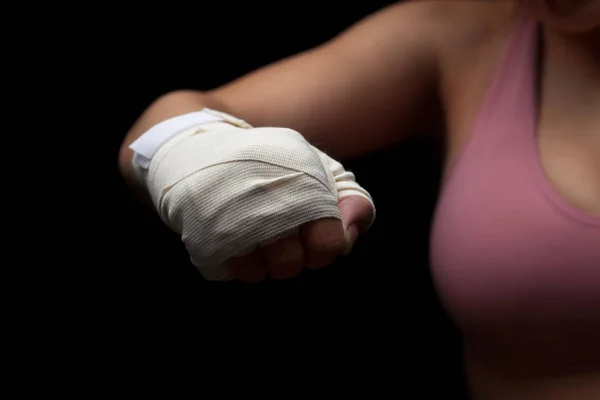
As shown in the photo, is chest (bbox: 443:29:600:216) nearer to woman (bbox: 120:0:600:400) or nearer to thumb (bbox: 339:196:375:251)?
woman (bbox: 120:0:600:400)

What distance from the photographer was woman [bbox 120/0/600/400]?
1.91 feet

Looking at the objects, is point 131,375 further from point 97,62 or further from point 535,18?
point 535,18

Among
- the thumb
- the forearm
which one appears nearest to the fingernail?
the thumb

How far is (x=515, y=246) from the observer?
596mm

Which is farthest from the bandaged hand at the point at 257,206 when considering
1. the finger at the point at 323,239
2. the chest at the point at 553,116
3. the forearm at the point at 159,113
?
the chest at the point at 553,116

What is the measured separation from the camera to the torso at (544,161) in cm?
58

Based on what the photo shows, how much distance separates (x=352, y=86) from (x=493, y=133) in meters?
0.15

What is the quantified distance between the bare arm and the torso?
0.13ft

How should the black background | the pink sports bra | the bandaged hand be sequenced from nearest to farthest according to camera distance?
the bandaged hand < the pink sports bra < the black background

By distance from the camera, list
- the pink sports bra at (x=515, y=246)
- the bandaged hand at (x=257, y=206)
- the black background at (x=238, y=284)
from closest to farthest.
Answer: the bandaged hand at (x=257, y=206) → the pink sports bra at (x=515, y=246) → the black background at (x=238, y=284)

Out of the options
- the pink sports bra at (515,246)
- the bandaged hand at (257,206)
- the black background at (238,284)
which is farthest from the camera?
the black background at (238,284)

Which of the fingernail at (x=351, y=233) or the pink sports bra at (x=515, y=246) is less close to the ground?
the fingernail at (x=351, y=233)

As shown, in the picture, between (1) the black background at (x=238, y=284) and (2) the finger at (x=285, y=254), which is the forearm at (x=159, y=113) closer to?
(1) the black background at (x=238, y=284)

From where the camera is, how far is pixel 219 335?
2.49ft
